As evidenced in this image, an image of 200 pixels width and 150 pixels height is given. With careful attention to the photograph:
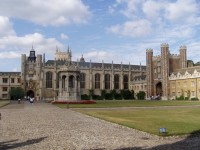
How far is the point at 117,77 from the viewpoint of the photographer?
112m

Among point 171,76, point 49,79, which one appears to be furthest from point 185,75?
point 49,79

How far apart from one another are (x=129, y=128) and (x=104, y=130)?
4.97 feet

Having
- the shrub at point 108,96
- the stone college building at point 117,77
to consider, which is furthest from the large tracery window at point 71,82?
the shrub at point 108,96

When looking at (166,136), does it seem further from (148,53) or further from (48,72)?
(48,72)

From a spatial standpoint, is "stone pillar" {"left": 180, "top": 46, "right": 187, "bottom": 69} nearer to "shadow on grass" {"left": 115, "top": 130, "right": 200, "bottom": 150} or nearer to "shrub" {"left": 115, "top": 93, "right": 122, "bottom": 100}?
"shrub" {"left": 115, "top": 93, "right": 122, "bottom": 100}

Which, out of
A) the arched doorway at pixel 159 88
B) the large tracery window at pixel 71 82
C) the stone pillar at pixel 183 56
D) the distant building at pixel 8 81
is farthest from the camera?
the distant building at pixel 8 81

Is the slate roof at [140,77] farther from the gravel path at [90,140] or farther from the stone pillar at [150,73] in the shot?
the gravel path at [90,140]

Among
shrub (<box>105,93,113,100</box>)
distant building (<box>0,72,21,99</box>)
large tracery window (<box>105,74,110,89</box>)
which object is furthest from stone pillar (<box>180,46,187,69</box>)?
distant building (<box>0,72,21,99</box>)

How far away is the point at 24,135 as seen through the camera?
49.8 feet

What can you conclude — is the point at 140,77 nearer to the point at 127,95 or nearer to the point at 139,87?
the point at 139,87

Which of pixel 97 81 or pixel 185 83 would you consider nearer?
pixel 185 83

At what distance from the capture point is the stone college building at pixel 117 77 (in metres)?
84.4

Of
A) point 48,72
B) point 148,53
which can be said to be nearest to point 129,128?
point 148,53

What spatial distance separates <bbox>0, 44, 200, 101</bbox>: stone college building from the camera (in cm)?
8438
